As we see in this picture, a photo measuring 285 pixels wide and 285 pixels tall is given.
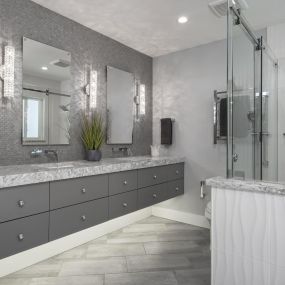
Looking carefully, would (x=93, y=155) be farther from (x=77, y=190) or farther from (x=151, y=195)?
(x=151, y=195)

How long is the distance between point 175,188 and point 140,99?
1.25 meters

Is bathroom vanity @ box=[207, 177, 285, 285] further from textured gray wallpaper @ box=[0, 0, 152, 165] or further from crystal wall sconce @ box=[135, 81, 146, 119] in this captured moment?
crystal wall sconce @ box=[135, 81, 146, 119]

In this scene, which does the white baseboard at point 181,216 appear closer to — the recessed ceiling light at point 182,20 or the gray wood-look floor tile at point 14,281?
the gray wood-look floor tile at point 14,281

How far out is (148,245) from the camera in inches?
97.3

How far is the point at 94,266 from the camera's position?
6.67 ft

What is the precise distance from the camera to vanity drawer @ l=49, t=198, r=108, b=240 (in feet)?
5.67

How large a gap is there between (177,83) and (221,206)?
90.0 inches

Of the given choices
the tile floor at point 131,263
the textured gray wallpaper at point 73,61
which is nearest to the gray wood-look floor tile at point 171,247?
the tile floor at point 131,263

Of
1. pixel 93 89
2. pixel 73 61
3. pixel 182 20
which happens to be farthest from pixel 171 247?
pixel 182 20

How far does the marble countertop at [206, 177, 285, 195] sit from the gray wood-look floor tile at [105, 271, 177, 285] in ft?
3.18

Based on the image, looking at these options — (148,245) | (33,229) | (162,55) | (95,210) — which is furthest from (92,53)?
Answer: (148,245)

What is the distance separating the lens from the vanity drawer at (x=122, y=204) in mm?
2156

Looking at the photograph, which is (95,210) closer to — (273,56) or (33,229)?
(33,229)

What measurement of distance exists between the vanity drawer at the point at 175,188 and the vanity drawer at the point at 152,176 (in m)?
0.14
